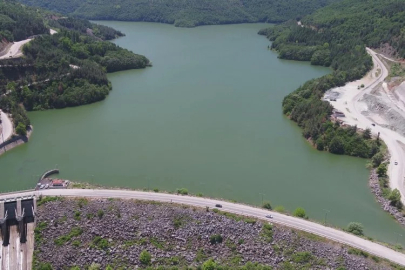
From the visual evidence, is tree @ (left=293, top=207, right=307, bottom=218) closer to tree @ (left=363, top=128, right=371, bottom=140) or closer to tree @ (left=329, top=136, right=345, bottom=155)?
tree @ (left=329, top=136, right=345, bottom=155)

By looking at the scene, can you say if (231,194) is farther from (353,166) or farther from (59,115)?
(59,115)

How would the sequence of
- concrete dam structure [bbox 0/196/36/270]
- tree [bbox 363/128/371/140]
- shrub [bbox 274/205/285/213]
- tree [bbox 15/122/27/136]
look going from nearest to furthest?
concrete dam structure [bbox 0/196/36/270] < shrub [bbox 274/205/285/213] < tree [bbox 363/128/371/140] < tree [bbox 15/122/27/136]

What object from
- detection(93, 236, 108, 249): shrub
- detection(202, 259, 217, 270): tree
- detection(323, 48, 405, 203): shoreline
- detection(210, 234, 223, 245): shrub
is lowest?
detection(93, 236, 108, 249): shrub

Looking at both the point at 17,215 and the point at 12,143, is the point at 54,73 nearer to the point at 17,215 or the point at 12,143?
the point at 12,143

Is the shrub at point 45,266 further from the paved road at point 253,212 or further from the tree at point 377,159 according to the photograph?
the tree at point 377,159

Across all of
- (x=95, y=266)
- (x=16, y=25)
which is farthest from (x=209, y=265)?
(x=16, y=25)

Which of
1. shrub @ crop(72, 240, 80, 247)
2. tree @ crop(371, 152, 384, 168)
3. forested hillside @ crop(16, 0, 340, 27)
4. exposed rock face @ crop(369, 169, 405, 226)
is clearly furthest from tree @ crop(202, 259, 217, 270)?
forested hillside @ crop(16, 0, 340, 27)

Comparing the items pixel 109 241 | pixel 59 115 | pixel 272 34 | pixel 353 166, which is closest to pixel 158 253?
pixel 109 241
